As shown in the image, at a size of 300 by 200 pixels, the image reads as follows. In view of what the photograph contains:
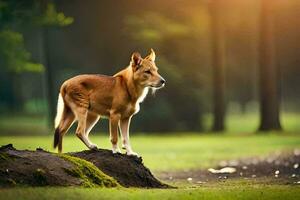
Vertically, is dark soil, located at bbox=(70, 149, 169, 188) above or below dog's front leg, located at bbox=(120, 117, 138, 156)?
below

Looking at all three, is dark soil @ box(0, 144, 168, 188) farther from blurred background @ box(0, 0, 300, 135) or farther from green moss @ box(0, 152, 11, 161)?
blurred background @ box(0, 0, 300, 135)

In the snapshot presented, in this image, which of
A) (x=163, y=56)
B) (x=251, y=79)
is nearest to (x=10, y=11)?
(x=163, y=56)

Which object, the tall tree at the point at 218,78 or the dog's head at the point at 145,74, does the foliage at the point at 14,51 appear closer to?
the tall tree at the point at 218,78

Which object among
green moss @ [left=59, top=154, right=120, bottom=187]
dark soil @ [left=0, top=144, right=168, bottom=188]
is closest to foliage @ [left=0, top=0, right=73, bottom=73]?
dark soil @ [left=0, top=144, right=168, bottom=188]

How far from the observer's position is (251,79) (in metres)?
45.4

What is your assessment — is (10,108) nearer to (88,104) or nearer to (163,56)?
(163,56)

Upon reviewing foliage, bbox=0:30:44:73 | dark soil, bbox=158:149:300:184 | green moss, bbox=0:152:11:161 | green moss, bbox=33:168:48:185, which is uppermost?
foliage, bbox=0:30:44:73

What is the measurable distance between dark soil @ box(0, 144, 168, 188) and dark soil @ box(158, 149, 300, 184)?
1863mm

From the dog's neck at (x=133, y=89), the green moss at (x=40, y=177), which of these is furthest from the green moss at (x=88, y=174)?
the dog's neck at (x=133, y=89)

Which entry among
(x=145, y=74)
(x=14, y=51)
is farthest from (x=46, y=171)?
(x=14, y=51)

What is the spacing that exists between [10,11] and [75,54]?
4.12 metres

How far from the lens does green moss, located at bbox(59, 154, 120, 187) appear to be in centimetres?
1012

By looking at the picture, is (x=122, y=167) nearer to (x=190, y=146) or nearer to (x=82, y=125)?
(x=82, y=125)

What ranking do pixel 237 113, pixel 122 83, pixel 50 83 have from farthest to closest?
pixel 237 113 → pixel 50 83 → pixel 122 83
